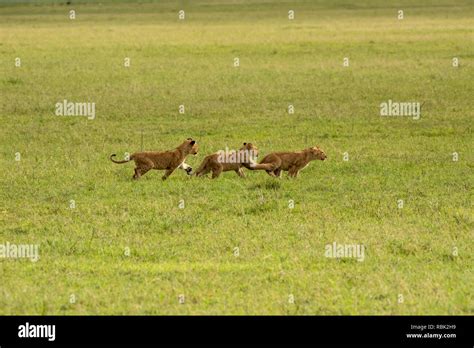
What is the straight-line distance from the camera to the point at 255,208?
546 inches

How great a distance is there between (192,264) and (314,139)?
30.5 feet

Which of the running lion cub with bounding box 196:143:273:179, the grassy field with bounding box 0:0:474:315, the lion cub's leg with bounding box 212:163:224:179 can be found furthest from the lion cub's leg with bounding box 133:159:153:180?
the lion cub's leg with bounding box 212:163:224:179

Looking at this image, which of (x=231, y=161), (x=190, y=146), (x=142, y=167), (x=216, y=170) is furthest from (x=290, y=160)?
(x=142, y=167)

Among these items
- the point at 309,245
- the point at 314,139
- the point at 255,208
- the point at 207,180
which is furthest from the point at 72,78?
the point at 309,245

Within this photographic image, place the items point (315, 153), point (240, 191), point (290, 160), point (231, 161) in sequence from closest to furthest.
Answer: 1. point (240, 191)
2. point (231, 161)
3. point (290, 160)
4. point (315, 153)

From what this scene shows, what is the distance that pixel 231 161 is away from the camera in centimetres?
1590

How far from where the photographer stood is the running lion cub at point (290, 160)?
15.9 m

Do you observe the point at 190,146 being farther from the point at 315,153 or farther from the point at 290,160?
the point at 315,153

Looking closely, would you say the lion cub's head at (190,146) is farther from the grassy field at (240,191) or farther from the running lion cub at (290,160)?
the running lion cub at (290,160)

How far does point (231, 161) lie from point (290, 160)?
2.76ft

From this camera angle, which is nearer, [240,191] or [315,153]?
[240,191]

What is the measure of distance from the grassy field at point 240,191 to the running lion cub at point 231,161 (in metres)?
0.19

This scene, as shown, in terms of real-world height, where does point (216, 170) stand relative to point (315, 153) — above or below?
below
